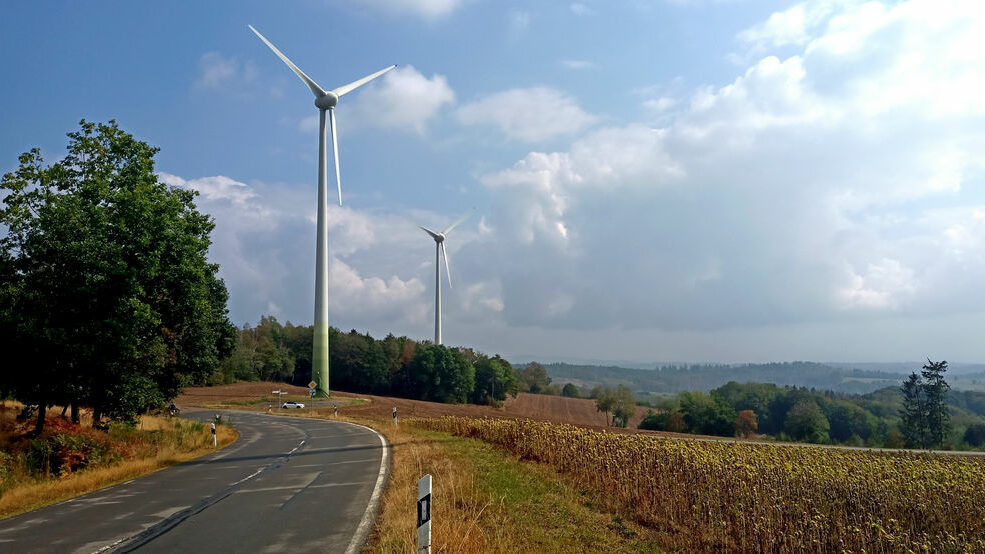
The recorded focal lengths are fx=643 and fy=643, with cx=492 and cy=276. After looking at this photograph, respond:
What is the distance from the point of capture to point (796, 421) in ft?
310

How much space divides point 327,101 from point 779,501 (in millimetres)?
60828

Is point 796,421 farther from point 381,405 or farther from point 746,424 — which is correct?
point 381,405

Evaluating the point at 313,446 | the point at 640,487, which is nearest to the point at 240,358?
the point at 313,446

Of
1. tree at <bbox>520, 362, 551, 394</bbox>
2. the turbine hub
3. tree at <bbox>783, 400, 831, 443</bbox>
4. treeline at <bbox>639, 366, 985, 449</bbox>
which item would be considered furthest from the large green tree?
tree at <bbox>520, 362, 551, 394</bbox>

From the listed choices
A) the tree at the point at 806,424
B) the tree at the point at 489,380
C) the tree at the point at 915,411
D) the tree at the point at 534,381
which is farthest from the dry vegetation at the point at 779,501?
the tree at the point at 534,381

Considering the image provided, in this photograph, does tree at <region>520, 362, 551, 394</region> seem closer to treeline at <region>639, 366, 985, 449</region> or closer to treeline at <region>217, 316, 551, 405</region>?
treeline at <region>217, 316, 551, 405</region>

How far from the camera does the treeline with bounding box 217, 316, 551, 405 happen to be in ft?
418

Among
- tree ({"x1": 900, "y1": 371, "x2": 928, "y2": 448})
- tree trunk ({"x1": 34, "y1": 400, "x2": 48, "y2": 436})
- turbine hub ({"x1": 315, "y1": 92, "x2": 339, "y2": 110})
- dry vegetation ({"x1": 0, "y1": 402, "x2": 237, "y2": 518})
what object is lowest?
tree ({"x1": 900, "y1": 371, "x2": 928, "y2": 448})

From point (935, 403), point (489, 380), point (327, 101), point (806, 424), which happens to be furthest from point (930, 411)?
point (327, 101)

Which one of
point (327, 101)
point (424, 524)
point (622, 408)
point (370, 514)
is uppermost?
point (327, 101)

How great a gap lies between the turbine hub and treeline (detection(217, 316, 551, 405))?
2624 inches

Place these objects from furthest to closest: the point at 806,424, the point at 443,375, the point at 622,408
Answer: the point at 443,375 → the point at 622,408 → the point at 806,424

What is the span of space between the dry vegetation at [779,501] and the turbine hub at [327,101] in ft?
178

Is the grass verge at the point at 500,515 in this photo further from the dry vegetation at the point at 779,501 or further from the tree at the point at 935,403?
the tree at the point at 935,403
